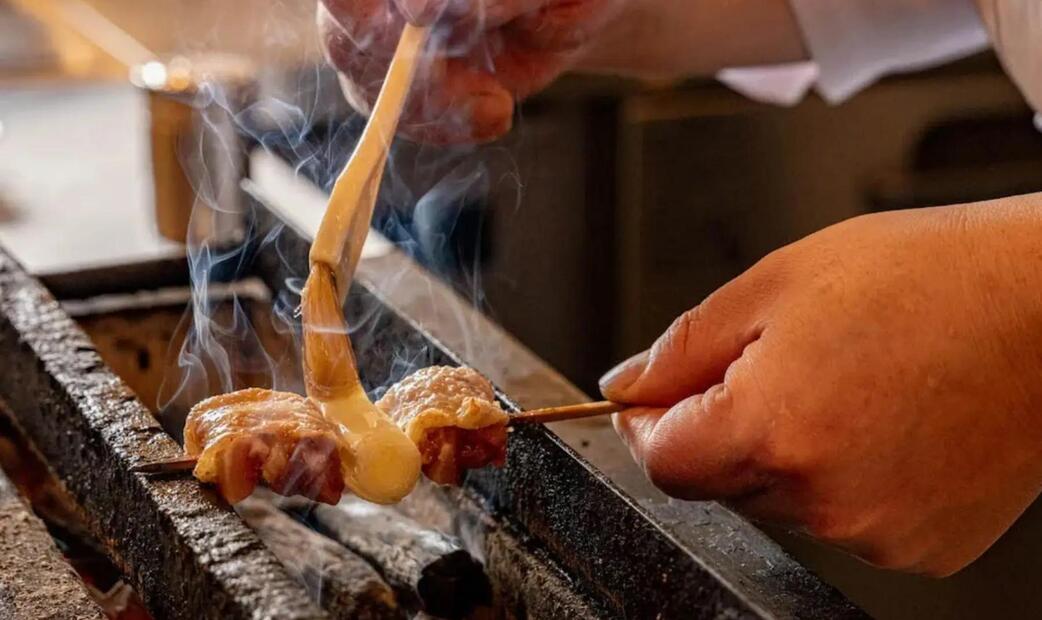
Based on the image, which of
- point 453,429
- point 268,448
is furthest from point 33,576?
point 453,429

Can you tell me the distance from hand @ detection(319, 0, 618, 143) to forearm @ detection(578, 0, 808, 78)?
240 millimetres

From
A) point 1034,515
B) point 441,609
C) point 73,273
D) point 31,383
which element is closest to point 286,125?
point 73,273

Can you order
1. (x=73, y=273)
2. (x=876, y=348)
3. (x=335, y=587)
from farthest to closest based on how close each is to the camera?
(x=73, y=273) → (x=335, y=587) → (x=876, y=348)

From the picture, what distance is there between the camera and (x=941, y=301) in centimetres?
162

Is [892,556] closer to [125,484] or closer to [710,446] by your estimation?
[710,446]

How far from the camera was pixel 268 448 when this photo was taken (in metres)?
1.74

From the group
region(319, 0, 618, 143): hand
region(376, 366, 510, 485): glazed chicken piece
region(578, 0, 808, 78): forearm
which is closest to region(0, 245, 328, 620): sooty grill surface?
region(376, 366, 510, 485): glazed chicken piece

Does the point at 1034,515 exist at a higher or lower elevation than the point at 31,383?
lower

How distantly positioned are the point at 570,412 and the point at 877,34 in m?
1.58

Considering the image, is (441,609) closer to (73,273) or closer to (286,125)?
(73,273)

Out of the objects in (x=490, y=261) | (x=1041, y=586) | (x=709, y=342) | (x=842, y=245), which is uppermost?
(x=842, y=245)

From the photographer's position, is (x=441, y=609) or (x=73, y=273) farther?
(x=73, y=273)

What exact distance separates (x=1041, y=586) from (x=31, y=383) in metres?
3.01

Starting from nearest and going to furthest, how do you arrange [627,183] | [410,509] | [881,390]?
[881,390], [410,509], [627,183]
